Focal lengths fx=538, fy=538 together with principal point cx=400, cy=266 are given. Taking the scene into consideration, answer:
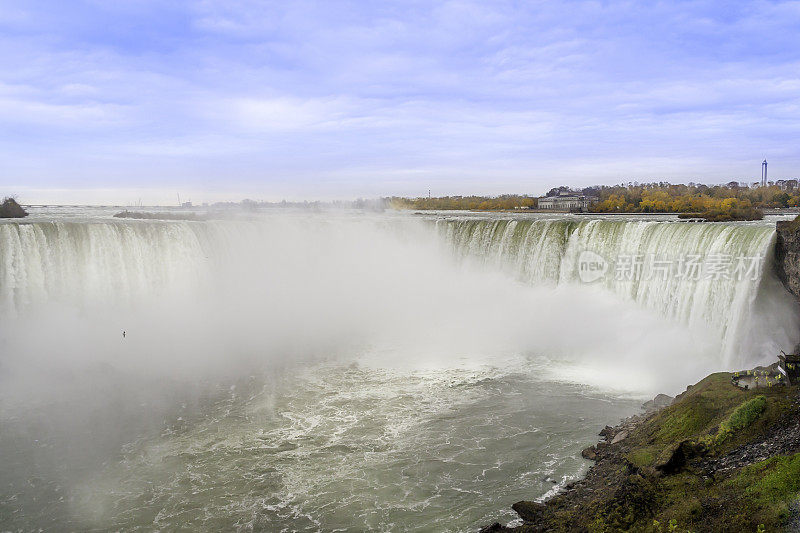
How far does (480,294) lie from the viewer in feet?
90.4

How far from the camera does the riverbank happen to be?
700cm

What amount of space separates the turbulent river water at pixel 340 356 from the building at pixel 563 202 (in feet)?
160

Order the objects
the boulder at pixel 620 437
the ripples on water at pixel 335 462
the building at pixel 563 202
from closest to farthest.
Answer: the ripples on water at pixel 335 462, the boulder at pixel 620 437, the building at pixel 563 202

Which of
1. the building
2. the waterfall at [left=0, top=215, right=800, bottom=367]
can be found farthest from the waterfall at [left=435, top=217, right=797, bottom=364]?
the building

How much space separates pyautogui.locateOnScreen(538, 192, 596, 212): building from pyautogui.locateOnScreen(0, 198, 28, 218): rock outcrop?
61017mm

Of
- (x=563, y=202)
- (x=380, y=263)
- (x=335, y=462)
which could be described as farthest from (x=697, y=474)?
(x=563, y=202)

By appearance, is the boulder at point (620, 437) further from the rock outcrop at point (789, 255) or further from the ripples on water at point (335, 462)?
the rock outcrop at point (789, 255)

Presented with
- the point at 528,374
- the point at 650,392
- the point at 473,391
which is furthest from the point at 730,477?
the point at 528,374

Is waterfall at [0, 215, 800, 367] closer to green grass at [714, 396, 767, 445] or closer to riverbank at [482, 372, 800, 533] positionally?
riverbank at [482, 372, 800, 533]

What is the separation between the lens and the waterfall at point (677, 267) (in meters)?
15.0

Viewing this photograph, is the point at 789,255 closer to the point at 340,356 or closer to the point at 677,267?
the point at 677,267

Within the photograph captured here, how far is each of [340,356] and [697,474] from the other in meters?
13.2

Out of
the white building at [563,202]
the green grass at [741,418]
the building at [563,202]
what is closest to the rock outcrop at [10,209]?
the green grass at [741,418]

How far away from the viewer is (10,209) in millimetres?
39531
